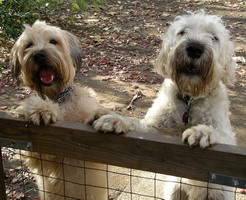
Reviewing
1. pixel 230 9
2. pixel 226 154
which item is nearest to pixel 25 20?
pixel 226 154

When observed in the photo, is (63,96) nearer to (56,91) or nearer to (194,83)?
(56,91)

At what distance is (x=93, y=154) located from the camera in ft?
7.43

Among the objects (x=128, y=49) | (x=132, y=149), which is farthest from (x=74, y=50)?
(x=128, y=49)

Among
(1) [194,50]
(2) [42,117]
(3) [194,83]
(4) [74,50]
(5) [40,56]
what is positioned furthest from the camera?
(4) [74,50]

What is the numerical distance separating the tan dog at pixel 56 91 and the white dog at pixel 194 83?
1.94ft

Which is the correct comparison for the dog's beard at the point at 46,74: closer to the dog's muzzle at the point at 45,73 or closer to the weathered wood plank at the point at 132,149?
the dog's muzzle at the point at 45,73

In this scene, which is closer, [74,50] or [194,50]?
[194,50]

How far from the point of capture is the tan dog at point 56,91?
317cm

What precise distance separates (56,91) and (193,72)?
1391 mm

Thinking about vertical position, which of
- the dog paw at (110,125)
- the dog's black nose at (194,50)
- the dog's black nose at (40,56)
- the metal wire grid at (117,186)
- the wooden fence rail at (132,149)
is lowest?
the metal wire grid at (117,186)

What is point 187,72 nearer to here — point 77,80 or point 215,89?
point 215,89

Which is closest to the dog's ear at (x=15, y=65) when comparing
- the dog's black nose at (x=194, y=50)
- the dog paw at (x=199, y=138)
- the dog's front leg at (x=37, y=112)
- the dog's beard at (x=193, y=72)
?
the dog's front leg at (x=37, y=112)

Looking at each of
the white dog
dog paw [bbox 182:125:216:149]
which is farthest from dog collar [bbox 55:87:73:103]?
dog paw [bbox 182:125:216:149]

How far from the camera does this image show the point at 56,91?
3.54 metres
